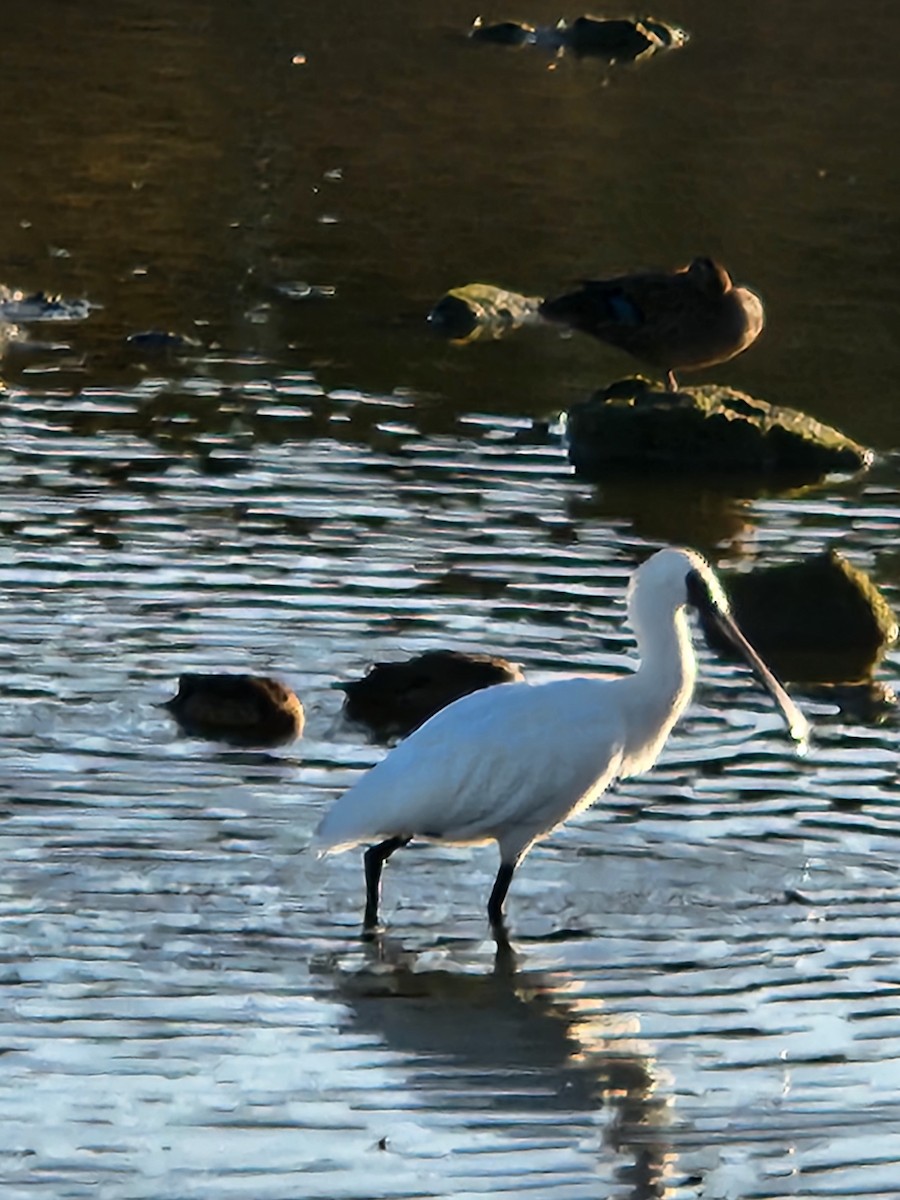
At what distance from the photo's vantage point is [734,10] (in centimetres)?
4725

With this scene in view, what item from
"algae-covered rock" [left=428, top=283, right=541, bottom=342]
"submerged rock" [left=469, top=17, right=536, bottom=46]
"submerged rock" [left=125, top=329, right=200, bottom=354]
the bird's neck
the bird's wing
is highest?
the bird's neck

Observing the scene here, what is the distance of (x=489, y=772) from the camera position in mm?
9820

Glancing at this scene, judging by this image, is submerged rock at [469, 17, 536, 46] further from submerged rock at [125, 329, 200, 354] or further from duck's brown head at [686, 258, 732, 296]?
duck's brown head at [686, 258, 732, 296]

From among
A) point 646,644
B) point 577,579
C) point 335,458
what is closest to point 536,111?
point 335,458

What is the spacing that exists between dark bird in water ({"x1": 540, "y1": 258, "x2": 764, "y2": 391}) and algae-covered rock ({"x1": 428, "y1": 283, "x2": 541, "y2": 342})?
9.41 feet

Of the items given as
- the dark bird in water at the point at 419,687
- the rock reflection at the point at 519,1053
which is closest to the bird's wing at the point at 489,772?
the rock reflection at the point at 519,1053

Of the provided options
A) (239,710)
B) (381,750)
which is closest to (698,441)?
(381,750)

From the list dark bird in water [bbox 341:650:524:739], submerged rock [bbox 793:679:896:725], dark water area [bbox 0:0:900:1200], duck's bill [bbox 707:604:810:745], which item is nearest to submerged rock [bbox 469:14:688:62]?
dark water area [bbox 0:0:900:1200]

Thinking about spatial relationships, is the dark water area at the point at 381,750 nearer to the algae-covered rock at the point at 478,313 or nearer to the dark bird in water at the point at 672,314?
the algae-covered rock at the point at 478,313

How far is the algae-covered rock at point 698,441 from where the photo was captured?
56.6 feet

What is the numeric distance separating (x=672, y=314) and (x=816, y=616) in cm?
496

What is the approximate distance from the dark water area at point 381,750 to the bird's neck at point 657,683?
0.48m

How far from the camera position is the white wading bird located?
9.77m

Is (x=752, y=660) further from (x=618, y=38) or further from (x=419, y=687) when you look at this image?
(x=618, y=38)
